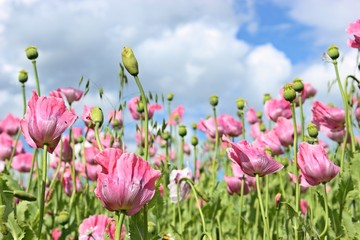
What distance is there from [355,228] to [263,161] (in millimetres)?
501

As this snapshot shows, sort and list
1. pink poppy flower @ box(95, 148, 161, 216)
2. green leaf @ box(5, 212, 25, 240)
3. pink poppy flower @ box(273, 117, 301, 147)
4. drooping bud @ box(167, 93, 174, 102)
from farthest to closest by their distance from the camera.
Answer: drooping bud @ box(167, 93, 174, 102), pink poppy flower @ box(273, 117, 301, 147), green leaf @ box(5, 212, 25, 240), pink poppy flower @ box(95, 148, 161, 216)

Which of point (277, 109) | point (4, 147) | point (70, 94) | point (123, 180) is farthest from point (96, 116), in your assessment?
point (4, 147)

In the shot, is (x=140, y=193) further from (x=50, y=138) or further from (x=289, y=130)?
(x=289, y=130)

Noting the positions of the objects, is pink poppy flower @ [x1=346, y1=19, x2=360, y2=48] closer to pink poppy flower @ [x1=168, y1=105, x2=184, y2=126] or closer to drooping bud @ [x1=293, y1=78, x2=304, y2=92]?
drooping bud @ [x1=293, y1=78, x2=304, y2=92]

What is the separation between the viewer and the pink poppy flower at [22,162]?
3.62m

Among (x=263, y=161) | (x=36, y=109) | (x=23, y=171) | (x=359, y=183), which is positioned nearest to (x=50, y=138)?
(x=36, y=109)

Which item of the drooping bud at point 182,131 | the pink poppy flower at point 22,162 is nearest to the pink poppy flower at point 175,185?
the drooping bud at point 182,131

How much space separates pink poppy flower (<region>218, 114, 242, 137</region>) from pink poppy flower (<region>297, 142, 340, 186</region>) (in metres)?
1.48

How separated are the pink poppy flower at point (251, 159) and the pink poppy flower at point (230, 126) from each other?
1.52 meters

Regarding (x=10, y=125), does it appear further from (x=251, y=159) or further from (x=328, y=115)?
(x=251, y=159)

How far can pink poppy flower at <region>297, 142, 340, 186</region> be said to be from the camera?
147cm

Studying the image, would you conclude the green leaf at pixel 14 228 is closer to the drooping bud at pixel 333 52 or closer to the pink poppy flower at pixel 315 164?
the pink poppy flower at pixel 315 164

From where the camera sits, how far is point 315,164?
4.83 ft

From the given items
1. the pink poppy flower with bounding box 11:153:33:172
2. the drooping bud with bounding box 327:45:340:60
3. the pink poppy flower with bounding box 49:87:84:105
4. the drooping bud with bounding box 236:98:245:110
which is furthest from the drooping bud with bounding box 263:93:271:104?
the pink poppy flower with bounding box 11:153:33:172
